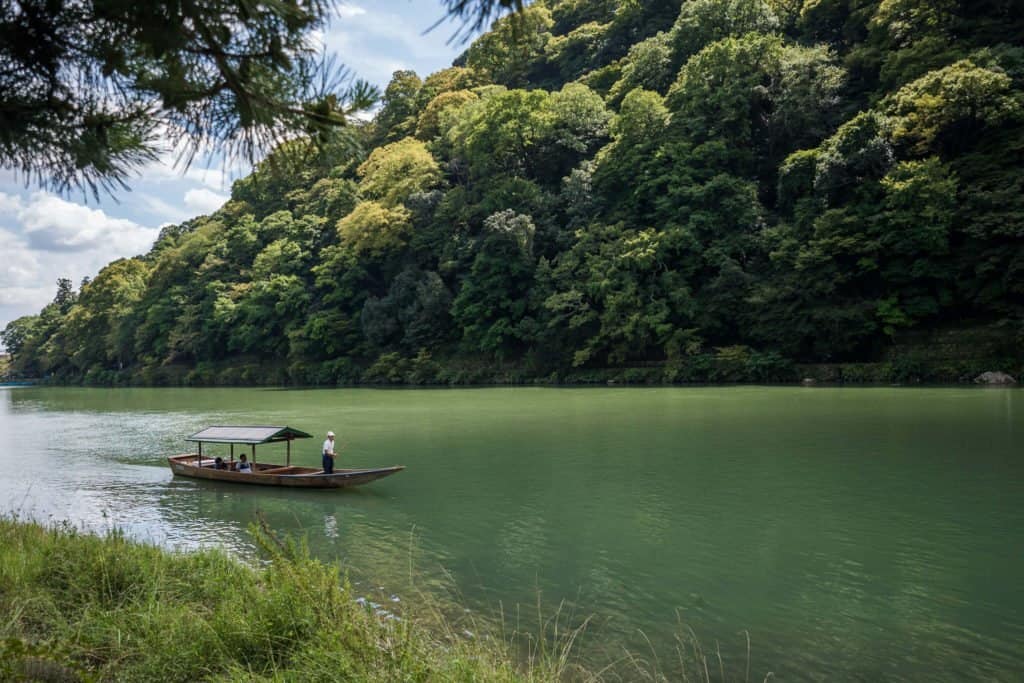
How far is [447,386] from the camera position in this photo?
43031 millimetres

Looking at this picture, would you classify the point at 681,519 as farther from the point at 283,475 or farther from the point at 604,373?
the point at 604,373

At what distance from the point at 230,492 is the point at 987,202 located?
97.8 ft

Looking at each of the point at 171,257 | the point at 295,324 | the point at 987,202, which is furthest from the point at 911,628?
the point at 171,257

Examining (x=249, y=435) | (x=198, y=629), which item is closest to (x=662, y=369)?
(x=249, y=435)

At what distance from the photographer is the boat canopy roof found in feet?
43.7

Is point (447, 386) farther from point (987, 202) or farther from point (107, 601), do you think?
point (107, 601)

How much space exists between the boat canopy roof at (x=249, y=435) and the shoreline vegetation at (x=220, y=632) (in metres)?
6.97

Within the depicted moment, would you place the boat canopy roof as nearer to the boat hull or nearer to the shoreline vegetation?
the boat hull

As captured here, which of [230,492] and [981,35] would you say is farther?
[981,35]

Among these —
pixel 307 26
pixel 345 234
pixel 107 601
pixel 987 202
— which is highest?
pixel 345 234

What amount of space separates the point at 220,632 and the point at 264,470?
33.8 feet

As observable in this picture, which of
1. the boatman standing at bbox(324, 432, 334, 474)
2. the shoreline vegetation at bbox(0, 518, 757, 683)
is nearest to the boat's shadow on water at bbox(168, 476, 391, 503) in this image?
the boatman standing at bbox(324, 432, 334, 474)

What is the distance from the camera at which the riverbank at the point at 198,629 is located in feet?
12.0

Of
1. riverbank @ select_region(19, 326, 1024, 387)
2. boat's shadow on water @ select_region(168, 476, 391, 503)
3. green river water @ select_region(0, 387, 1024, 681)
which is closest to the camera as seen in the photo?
green river water @ select_region(0, 387, 1024, 681)
